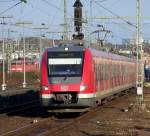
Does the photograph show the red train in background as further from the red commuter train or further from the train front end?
the train front end

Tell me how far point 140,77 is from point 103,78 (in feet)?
12.2

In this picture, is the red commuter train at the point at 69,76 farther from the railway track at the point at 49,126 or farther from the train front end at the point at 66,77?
the railway track at the point at 49,126

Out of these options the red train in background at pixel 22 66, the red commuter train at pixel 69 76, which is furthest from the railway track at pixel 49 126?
the red train in background at pixel 22 66

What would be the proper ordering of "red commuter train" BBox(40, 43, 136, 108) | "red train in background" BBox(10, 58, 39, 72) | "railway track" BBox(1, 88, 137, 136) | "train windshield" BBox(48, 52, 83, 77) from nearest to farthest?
"railway track" BBox(1, 88, 137, 136) < "red commuter train" BBox(40, 43, 136, 108) < "train windshield" BBox(48, 52, 83, 77) < "red train in background" BBox(10, 58, 39, 72)

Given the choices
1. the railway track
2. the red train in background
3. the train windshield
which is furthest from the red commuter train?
the red train in background

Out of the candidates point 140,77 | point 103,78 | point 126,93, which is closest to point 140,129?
point 103,78

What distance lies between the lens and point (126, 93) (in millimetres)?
50281

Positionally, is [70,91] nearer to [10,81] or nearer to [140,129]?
[140,129]

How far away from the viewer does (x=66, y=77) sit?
2469 centimetres

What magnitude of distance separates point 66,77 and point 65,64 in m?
0.69

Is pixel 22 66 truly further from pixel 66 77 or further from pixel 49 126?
pixel 49 126

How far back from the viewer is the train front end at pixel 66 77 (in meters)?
A: 24.4

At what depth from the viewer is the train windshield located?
81.5ft

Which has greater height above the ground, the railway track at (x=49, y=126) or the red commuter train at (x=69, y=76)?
the red commuter train at (x=69, y=76)
